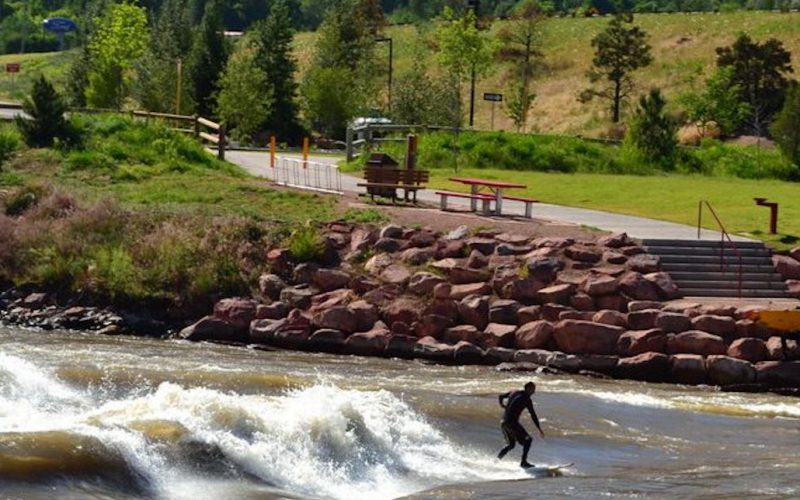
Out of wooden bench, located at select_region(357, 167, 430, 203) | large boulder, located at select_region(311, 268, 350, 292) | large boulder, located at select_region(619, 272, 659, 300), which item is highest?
wooden bench, located at select_region(357, 167, 430, 203)

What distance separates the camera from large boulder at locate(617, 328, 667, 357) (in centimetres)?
3053

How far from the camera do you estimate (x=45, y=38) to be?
506 ft

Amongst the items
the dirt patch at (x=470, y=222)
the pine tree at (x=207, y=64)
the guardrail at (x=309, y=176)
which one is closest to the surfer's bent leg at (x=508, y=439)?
the dirt patch at (x=470, y=222)

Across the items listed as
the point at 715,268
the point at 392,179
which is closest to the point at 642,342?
the point at 715,268

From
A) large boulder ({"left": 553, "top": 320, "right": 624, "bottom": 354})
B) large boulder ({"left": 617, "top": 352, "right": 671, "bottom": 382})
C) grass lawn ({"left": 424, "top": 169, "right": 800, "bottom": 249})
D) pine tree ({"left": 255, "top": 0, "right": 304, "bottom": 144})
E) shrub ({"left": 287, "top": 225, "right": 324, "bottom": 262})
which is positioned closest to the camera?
large boulder ({"left": 617, "top": 352, "right": 671, "bottom": 382})

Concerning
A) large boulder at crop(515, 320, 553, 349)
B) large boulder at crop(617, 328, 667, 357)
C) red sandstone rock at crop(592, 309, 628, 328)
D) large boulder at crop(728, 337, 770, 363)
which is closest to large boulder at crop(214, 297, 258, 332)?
large boulder at crop(515, 320, 553, 349)

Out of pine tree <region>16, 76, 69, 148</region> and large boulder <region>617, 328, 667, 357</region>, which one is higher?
pine tree <region>16, 76, 69, 148</region>

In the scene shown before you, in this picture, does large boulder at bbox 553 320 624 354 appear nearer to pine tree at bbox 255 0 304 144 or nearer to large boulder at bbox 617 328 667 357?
large boulder at bbox 617 328 667 357

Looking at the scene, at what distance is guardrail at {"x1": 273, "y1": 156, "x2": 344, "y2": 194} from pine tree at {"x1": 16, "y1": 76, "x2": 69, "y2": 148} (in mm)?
6058

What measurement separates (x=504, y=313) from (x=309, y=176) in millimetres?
13817

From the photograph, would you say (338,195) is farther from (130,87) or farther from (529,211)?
(130,87)

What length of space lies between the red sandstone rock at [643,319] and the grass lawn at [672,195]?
196 inches

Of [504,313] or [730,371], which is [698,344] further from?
[504,313]

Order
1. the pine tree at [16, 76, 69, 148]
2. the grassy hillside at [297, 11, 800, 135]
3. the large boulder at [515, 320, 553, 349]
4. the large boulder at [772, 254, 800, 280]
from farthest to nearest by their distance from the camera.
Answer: the grassy hillside at [297, 11, 800, 135] < the pine tree at [16, 76, 69, 148] < the large boulder at [772, 254, 800, 280] < the large boulder at [515, 320, 553, 349]
